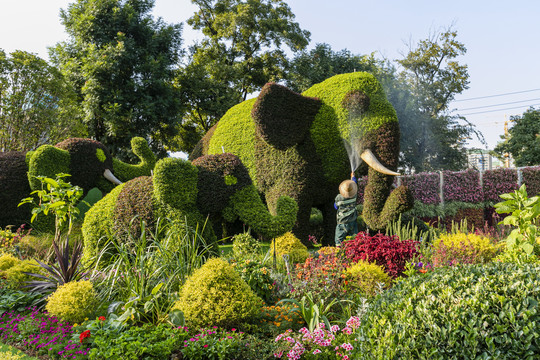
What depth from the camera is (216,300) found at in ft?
12.2

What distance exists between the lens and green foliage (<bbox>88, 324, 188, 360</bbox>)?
3207 millimetres

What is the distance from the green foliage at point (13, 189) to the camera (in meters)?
9.80

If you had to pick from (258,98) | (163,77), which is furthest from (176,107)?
(258,98)

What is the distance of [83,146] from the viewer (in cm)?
1050

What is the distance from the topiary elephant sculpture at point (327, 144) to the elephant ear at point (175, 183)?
109 inches

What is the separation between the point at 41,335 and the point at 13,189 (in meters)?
7.19

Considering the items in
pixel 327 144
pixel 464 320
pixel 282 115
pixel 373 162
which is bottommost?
pixel 464 320

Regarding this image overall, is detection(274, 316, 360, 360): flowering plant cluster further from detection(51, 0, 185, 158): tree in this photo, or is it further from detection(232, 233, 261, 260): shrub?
detection(51, 0, 185, 158): tree

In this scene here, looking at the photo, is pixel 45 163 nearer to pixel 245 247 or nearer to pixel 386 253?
pixel 245 247

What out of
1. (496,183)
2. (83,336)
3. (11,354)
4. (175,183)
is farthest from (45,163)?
(496,183)

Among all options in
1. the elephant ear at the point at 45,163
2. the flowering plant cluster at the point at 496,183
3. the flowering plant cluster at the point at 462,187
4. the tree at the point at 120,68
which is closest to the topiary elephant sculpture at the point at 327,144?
the elephant ear at the point at 45,163

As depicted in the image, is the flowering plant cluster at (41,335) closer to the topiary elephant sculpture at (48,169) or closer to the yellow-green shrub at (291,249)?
→ the yellow-green shrub at (291,249)

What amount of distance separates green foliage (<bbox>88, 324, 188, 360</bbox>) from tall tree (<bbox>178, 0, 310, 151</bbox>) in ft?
56.0

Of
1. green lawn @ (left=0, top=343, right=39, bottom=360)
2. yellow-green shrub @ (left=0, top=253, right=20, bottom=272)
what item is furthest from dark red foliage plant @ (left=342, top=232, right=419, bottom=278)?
yellow-green shrub @ (left=0, top=253, right=20, bottom=272)
